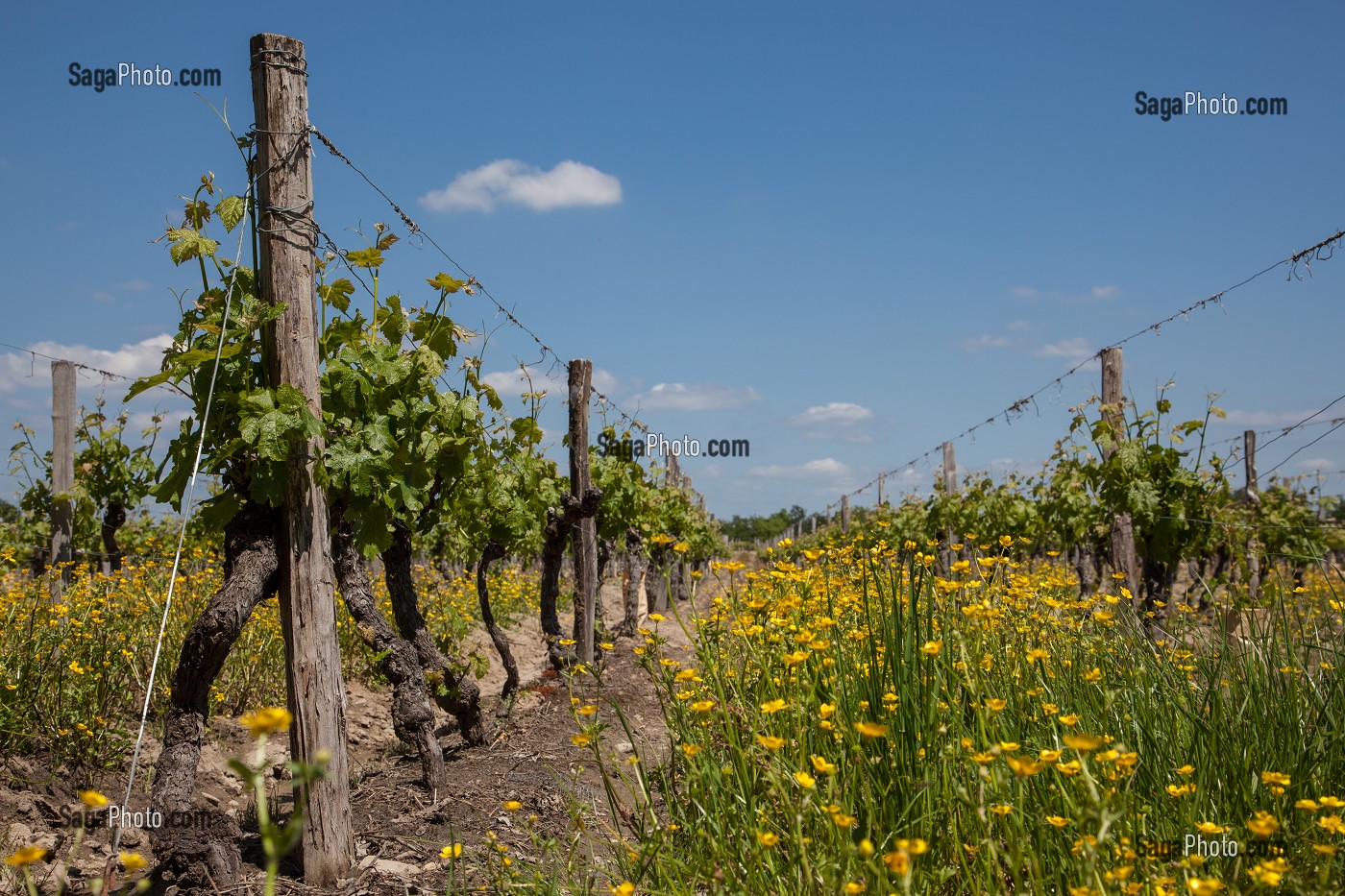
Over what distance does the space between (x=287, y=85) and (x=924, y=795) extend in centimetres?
326

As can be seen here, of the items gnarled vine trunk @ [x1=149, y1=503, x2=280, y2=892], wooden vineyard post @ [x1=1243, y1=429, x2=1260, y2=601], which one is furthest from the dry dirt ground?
wooden vineyard post @ [x1=1243, y1=429, x2=1260, y2=601]

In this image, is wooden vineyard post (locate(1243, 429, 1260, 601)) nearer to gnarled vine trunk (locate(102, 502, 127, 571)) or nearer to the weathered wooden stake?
the weathered wooden stake

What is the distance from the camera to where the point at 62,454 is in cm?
868

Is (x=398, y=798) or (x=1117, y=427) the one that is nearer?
(x=398, y=798)

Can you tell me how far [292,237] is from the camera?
3512mm

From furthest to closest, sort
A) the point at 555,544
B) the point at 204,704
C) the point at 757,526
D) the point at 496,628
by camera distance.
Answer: the point at 757,526 < the point at 555,544 < the point at 496,628 < the point at 204,704

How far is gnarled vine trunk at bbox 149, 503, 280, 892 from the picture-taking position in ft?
10.4

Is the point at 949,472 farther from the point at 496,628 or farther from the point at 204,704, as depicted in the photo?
the point at 204,704

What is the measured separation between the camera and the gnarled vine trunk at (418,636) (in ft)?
16.8

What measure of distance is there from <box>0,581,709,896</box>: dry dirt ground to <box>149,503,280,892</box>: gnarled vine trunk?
0.44 feet

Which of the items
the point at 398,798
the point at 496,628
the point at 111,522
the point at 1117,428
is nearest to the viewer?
the point at 398,798

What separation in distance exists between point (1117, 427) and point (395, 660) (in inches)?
261

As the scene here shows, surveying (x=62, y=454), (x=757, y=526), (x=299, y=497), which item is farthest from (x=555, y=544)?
(x=757, y=526)

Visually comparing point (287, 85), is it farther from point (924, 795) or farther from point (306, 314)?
point (924, 795)
